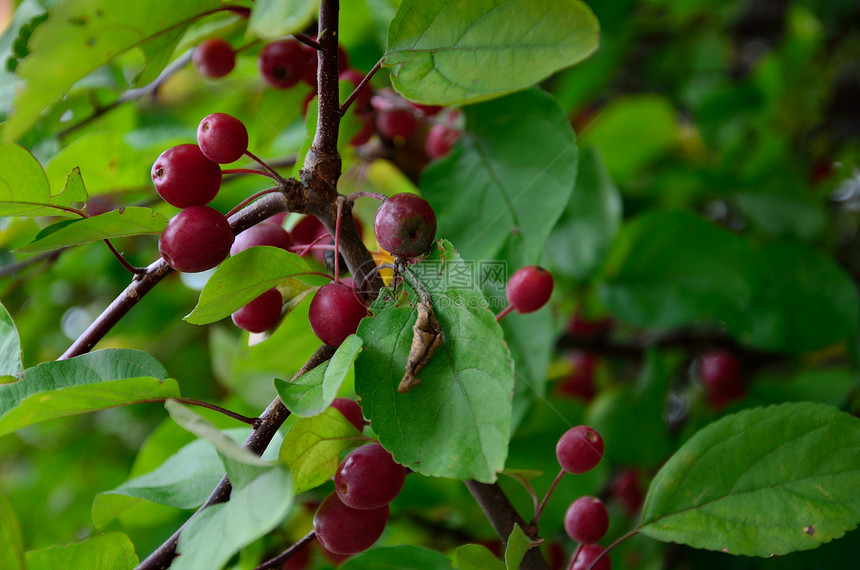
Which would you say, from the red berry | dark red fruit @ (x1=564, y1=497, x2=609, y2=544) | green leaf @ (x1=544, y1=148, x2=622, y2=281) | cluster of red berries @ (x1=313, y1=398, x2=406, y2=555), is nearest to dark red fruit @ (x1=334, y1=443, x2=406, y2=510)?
cluster of red berries @ (x1=313, y1=398, x2=406, y2=555)

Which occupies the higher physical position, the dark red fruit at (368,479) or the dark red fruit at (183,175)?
the dark red fruit at (183,175)

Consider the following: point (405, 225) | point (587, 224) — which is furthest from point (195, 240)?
point (587, 224)

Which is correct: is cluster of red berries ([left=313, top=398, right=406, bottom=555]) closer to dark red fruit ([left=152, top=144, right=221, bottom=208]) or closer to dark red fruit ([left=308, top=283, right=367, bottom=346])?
dark red fruit ([left=308, top=283, right=367, bottom=346])

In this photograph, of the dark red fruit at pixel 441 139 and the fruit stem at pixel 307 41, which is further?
the dark red fruit at pixel 441 139

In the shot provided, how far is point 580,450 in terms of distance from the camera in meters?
0.59

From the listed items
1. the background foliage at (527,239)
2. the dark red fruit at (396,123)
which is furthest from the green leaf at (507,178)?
the dark red fruit at (396,123)

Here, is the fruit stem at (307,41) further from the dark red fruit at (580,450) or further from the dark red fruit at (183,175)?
the dark red fruit at (580,450)

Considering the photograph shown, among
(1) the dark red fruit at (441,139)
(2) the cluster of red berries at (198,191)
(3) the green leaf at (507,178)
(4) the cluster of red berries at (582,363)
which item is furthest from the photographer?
(4) the cluster of red berries at (582,363)

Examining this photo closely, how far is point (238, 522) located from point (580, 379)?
1.18 m

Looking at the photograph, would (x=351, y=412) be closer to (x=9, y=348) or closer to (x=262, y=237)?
(x=262, y=237)

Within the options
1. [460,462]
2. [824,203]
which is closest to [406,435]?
[460,462]

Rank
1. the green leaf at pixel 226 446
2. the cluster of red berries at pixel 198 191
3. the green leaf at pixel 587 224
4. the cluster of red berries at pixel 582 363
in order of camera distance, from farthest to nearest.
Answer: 1. the cluster of red berries at pixel 582 363
2. the green leaf at pixel 587 224
3. the cluster of red berries at pixel 198 191
4. the green leaf at pixel 226 446

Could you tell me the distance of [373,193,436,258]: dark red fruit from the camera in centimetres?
49

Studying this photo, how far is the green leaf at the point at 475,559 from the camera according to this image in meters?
0.52
